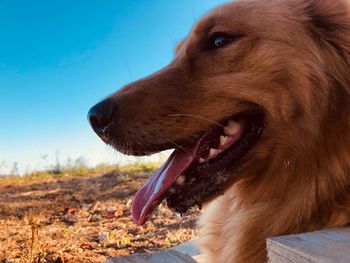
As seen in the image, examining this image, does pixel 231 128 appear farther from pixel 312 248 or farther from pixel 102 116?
pixel 312 248

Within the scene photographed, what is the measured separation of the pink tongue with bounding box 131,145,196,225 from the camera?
2.23m

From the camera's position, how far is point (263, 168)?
2201 millimetres

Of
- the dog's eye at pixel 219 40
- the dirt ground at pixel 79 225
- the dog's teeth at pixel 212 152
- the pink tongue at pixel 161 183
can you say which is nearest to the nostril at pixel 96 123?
the pink tongue at pixel 161 183

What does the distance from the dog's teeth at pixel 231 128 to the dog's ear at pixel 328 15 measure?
65 centimetres

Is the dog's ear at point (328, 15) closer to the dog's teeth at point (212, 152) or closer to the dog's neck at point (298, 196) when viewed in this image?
the dog's neck at point (298, 196)

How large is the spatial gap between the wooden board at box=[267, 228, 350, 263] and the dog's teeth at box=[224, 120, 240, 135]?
0.79 metres

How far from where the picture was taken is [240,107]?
2.18 m

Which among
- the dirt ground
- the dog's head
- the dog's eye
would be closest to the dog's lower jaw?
the dog's head

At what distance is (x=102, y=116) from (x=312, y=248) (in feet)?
4.04

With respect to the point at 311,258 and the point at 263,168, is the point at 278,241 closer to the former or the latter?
Answer: the point at 311,258

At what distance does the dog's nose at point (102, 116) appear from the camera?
85.3 inches

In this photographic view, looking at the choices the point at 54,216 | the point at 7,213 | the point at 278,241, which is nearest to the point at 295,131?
the point at 278,241

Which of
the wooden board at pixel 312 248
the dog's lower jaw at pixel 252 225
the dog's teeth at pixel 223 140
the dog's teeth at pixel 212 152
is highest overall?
the dog's teeth at pixel 223 140

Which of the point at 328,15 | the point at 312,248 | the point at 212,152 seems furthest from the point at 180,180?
the point at 328,15
